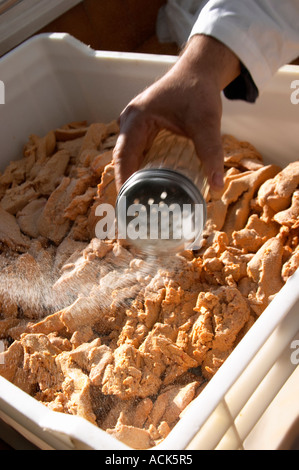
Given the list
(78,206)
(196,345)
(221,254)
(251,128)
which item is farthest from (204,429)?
(251,128)

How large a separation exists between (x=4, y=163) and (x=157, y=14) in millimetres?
561

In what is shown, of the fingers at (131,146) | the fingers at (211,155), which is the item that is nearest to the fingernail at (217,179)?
the fingers at (211,155)

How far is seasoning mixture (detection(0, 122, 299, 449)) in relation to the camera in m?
0.66

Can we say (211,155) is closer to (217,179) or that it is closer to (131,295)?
(217,179)

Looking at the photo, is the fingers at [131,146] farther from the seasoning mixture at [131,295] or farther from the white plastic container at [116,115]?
the white plastic container at [116,115]

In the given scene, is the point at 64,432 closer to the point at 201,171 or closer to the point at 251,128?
the point at 201,171

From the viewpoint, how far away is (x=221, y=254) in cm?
76

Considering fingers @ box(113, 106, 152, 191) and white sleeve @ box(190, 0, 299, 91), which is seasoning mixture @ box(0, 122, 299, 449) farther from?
white sleeve @ box(190, 0, 299, 91)

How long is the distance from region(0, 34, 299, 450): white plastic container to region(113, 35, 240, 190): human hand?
18 cm

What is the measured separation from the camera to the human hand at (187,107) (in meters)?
0.64

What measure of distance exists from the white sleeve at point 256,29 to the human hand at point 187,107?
0.02 meters

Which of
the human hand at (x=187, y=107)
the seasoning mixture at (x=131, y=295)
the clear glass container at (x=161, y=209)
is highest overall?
the human hand at (x=187, y=107)

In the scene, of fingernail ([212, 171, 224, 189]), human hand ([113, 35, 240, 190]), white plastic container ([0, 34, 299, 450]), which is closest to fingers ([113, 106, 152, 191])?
human hand ([113, 35, 240, 190])

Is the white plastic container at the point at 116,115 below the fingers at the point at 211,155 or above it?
below
